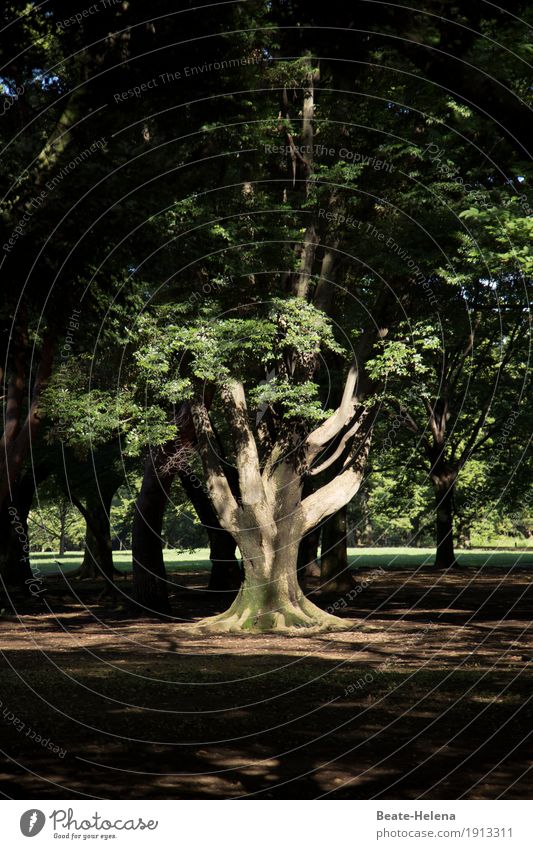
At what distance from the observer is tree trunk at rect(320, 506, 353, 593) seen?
3722 cm

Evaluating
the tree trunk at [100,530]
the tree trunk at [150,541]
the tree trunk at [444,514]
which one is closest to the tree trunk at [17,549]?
A: the tree trunk at [100,530]

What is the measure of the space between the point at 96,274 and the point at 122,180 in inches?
47.1

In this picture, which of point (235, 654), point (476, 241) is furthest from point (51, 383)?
point (476, 241)

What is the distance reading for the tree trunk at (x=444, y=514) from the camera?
46.6 m

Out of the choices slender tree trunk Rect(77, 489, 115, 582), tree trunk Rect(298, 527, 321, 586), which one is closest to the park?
slender tree trunk Rect(77, 489, 115, 582)

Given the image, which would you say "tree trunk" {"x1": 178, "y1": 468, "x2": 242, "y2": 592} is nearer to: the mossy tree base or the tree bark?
the mossy tree base

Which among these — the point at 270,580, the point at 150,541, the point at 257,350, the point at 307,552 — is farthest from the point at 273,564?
the point at 307,552

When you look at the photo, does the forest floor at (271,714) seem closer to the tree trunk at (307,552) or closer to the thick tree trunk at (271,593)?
the thick tree trunk at (271,593)

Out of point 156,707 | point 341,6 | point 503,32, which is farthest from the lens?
point 503,32

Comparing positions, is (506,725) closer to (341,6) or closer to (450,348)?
(341,6)

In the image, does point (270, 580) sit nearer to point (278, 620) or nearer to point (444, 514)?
point (278, 620)

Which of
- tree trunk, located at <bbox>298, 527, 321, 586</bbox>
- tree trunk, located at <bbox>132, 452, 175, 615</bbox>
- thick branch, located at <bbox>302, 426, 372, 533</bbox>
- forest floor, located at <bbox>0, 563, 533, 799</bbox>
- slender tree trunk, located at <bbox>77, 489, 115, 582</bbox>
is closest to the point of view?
forest floor, located at <bbox>0, 563, 533, 799</bbox>

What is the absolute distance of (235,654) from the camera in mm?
21531

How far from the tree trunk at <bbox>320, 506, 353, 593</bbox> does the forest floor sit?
9.71m
